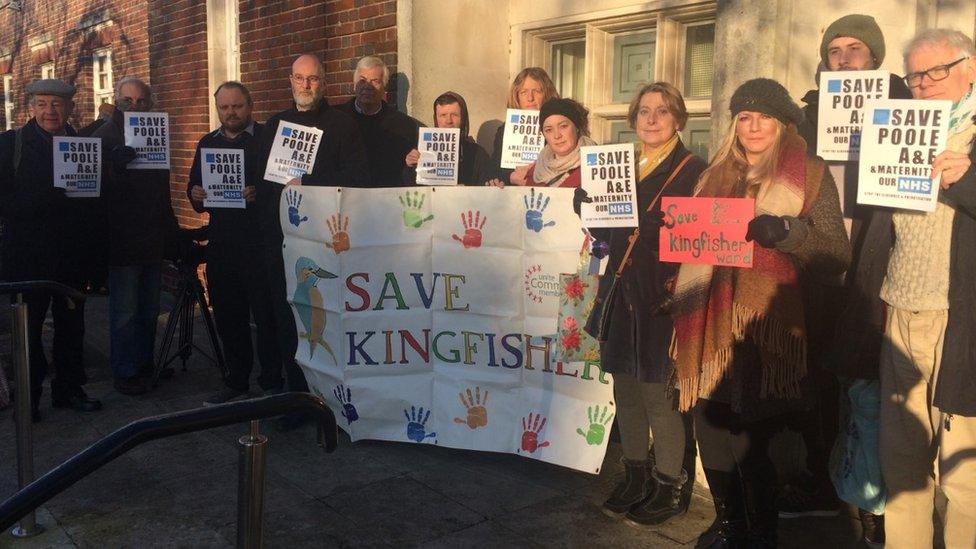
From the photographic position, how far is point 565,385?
4.29 metres

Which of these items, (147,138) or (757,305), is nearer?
(757,305)

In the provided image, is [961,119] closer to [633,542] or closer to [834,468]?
[834,468]

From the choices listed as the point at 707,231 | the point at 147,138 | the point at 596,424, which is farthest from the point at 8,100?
Answer: the point at 707,231

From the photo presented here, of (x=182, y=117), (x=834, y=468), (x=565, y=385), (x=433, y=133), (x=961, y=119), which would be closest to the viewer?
(x=961, y=119)

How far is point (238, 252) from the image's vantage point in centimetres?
547

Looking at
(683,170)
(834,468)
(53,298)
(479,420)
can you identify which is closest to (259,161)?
(53,298)

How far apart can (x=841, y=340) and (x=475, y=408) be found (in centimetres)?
193

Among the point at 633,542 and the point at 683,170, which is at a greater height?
the point at 683,170

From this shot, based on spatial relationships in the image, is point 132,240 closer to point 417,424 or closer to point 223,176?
point 223,176

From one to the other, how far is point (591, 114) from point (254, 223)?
90.6 inches

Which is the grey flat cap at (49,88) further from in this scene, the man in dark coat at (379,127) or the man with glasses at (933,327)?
the man with glasses at (933,327)

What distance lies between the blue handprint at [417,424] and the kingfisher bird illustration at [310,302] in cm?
51

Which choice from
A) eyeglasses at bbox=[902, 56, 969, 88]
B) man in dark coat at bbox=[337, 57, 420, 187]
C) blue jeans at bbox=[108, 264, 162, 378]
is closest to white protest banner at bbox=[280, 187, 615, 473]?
man in dark coat at bbox=[337, 57, 420, 187]

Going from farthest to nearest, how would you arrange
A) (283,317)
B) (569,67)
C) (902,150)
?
(569,67)
(283,317)
(902,150)
